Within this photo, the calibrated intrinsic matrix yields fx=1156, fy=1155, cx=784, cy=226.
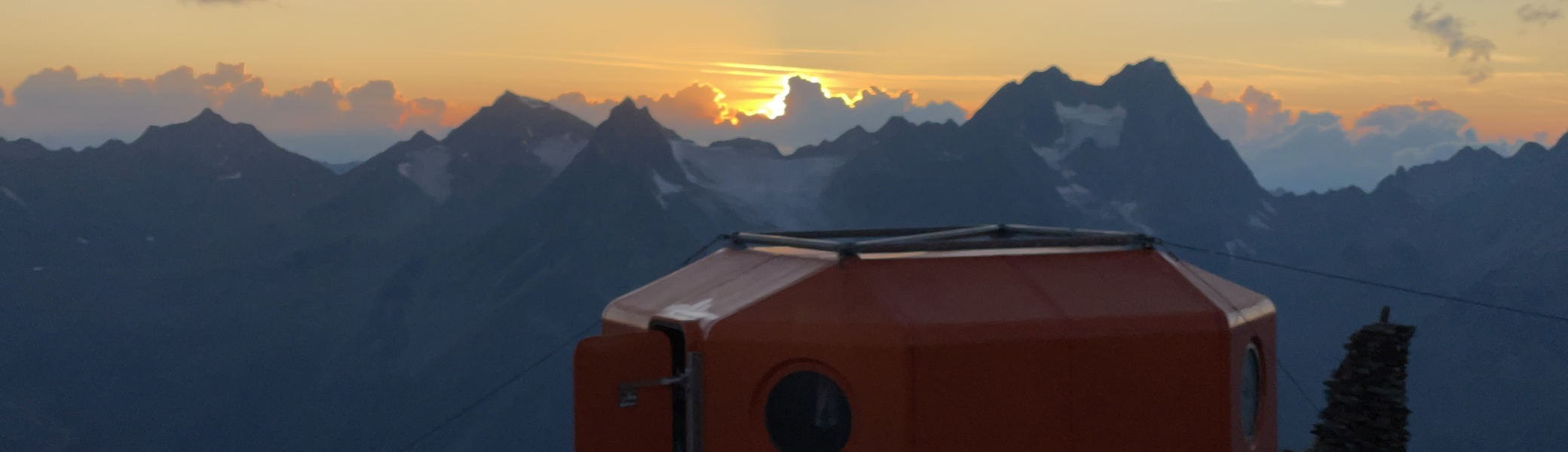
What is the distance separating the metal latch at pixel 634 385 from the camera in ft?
34.2

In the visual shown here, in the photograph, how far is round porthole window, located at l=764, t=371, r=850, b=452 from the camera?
990 cm

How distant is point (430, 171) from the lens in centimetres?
16600

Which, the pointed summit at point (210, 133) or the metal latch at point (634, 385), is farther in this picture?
the pointed summit at point (210, 133)

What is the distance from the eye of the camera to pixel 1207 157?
168 metres

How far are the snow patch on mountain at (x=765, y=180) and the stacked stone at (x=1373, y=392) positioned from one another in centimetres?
13832

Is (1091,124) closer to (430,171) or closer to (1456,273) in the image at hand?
(1456,273)

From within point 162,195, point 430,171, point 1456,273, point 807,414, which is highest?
point 430,171

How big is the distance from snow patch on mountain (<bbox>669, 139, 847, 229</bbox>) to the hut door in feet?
459

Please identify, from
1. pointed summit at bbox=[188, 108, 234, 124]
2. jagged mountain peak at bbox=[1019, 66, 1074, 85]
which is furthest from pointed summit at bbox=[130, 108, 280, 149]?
jagged mountain peak at bbox=[1019, 66, 1074, 85]

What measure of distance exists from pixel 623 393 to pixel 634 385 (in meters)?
0.12

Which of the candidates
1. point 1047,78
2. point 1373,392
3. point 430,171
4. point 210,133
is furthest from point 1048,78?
point 1373,392

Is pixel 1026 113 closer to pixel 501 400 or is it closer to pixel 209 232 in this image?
pixel 501 400

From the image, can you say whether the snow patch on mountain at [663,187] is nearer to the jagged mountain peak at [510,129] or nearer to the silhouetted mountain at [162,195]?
the jagged mountain peak at [510,129]

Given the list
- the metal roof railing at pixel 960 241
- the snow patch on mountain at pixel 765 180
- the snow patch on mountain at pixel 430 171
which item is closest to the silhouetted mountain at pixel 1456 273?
the snow patch on mountain at pixel 765 180
